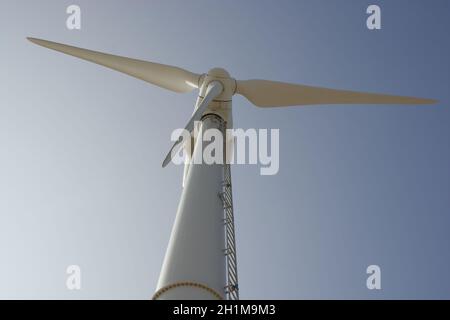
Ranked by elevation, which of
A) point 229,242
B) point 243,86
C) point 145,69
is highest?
point 145,69

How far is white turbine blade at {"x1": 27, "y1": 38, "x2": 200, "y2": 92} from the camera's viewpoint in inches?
774

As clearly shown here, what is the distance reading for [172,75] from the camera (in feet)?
65.3

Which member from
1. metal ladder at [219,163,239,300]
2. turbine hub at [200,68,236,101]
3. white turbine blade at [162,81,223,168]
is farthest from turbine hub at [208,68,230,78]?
metal ladder at [219,163,239,300]


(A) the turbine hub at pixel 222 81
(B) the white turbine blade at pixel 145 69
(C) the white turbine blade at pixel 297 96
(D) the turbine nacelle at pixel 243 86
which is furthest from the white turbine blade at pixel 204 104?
(C) the white turbine blade at pixel 297 96

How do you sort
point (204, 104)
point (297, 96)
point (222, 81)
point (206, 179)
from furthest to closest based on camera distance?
point (297, 96)
point (222, 81)
point (204, 104)
point (206, 179)

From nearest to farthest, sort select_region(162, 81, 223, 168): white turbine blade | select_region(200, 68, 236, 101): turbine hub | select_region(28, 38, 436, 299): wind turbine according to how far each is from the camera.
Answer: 1. select_region(28, 38, 436, 299): wind turbine
2. select_region(162, 81, 223, 168): white turbine blade
3. select_region(200, 68, 236, 101): turbine hub

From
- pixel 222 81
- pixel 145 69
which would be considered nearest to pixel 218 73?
pixel 222 81

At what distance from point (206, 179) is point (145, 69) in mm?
9261

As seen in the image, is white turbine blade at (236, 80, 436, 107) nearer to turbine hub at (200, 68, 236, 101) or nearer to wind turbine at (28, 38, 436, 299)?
wind turbine at (28, 38, 436, 299)

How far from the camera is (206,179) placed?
12180 mm

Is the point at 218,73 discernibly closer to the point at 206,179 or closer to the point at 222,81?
the point at 222,81
